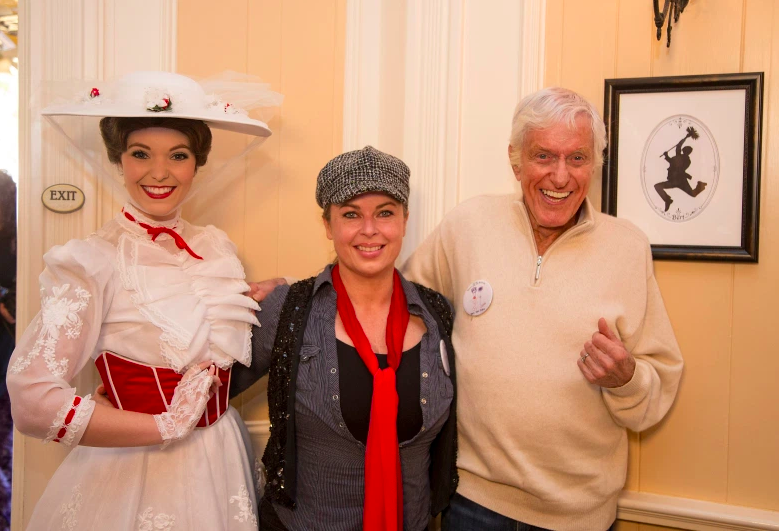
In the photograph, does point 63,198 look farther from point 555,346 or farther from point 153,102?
point 555,346

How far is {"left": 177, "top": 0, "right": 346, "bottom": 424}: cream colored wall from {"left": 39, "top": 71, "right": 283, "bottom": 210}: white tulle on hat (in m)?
0.23

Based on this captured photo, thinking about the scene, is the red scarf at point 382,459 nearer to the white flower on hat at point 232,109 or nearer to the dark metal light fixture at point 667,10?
the white flower on hat at point 232,109

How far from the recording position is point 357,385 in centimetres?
154

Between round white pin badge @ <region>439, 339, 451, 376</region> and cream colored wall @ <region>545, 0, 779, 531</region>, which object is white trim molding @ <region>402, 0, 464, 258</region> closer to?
cream colored wall @ <region>545, 0, 779, 531</region>

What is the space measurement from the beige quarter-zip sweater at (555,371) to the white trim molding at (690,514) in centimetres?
28

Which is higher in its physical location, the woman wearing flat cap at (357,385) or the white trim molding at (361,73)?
the white trim molding at (361,73)

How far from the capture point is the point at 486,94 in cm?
206

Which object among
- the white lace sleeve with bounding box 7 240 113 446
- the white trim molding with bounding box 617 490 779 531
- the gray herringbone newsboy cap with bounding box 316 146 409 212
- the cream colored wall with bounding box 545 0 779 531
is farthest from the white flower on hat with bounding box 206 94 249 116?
the white trim molding with bounding box 617 490 779 531

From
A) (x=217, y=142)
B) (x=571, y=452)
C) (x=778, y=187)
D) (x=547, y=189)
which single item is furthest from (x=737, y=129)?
(x=217, y=142)

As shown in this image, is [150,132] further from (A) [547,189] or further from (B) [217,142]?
(A) [547,189]

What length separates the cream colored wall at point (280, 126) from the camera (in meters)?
2.09

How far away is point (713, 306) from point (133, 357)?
1725 mm

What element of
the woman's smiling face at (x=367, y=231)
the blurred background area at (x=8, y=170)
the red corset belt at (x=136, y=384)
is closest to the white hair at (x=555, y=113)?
the woman's smiling face at (x=367, y=231)

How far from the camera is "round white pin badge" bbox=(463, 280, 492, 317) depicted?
168 cm
